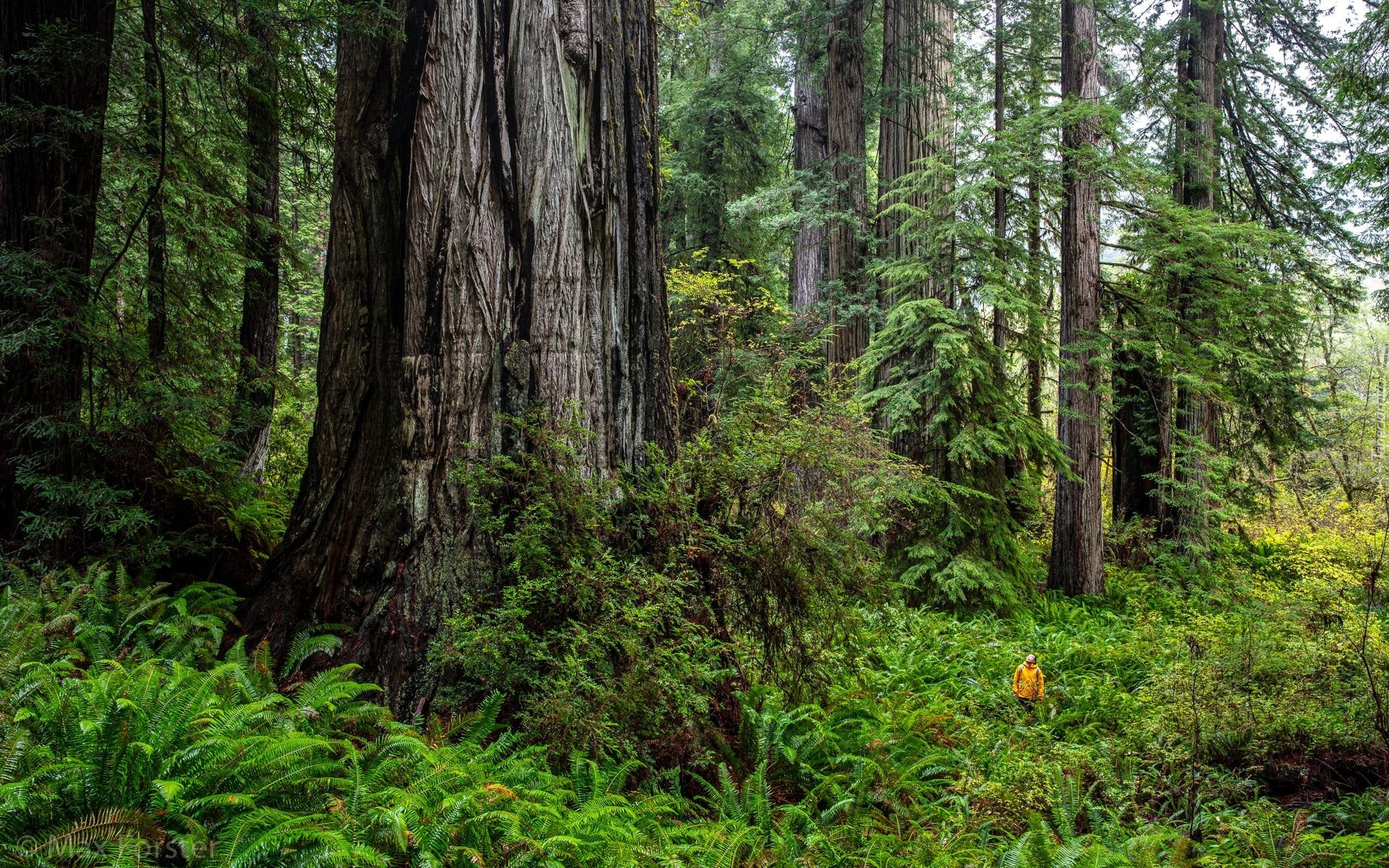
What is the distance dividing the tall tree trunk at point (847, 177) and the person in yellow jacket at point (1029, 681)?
530 cm

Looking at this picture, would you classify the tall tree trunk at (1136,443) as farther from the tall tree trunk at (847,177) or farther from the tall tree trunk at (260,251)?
the tall tree trunk at (260,251)

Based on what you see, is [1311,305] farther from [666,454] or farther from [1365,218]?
[666,454]

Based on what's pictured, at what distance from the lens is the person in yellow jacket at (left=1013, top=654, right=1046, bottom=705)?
5.37 meters

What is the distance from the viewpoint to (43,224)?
3934 mm

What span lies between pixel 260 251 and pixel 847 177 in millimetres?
7667

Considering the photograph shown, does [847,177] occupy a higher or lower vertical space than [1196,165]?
lower

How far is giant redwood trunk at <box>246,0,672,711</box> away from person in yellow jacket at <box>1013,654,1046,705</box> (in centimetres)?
368

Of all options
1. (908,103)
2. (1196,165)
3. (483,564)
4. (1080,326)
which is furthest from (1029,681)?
(1196,165)

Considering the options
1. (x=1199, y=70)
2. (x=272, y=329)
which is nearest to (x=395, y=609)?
(x=272, y=329)

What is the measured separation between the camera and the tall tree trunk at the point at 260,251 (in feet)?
15.2

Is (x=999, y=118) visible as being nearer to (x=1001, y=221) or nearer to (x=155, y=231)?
(x=1001, y=221)

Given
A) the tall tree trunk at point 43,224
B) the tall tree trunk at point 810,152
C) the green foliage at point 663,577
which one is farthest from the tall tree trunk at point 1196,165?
the tall tree trunk at point 43,224

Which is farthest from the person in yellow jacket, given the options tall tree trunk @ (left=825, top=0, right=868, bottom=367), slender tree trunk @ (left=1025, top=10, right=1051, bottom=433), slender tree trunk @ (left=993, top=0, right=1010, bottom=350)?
tall tree trunk @ (left=825, top=0, right=868, bottom=367)

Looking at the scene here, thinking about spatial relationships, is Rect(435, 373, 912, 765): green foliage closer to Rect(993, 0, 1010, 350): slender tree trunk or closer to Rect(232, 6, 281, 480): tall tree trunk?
Rect(232, 6, 281, 480): tall tree trunk
